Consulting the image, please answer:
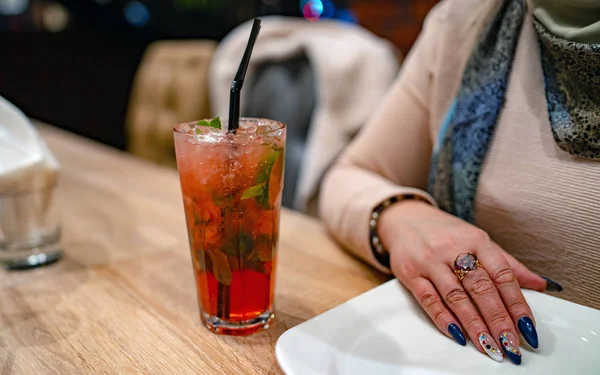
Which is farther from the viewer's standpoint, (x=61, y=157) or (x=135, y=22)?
A: (x=135, y=22)

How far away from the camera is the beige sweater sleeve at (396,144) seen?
Answer: 3.06 ft

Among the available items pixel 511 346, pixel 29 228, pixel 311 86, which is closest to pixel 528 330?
pixel 511 346

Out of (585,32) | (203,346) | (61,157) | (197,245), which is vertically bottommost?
(61,157)

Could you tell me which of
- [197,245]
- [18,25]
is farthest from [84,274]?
[18,25]

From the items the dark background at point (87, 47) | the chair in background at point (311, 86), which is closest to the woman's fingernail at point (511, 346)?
the chair in background at point (311, 86)

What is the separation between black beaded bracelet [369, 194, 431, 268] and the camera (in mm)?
789

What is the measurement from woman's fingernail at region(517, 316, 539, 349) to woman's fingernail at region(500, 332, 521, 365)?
0.02 meters

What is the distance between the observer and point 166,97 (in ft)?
8.61

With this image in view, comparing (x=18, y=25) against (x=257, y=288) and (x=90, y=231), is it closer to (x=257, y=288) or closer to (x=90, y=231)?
(x=90, y=231)

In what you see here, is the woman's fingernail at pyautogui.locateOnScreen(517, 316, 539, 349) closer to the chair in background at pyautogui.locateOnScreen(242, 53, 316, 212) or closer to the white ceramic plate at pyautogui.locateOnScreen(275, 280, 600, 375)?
the white ceramic plate at pyautogui.locateOnScreen(275, 280, 600, 375)

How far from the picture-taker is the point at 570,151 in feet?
2.38

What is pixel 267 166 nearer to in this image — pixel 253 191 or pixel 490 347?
pixel 253 191

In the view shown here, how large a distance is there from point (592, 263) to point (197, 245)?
0.54 metres

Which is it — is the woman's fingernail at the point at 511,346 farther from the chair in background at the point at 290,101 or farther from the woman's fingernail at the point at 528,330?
the chair in background at the point at 290,101
